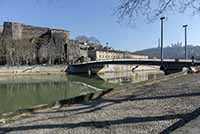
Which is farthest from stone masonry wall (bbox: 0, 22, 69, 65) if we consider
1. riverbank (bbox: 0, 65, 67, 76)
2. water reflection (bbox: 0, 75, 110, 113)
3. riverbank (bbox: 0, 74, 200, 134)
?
riverbank (bbox: 0, 74, 200, 134)

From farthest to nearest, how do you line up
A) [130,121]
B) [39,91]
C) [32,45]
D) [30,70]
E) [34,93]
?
1. [32,45]
2. [30,70]
3. [39,91]
4. [34,93]
5. [130,121]

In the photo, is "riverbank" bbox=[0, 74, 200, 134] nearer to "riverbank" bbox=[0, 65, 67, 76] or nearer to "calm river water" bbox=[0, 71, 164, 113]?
"calm river water" bbox=[0, 71, 164, 113]

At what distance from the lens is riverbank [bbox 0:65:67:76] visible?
79.6 m

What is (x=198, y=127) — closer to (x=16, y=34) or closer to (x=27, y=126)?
(x=27, y=126)

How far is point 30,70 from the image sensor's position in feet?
271

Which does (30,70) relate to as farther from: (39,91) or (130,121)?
(130,121)

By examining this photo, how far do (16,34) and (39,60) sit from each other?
17.4 metres

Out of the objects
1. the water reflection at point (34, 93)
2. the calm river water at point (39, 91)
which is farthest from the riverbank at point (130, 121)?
the water reflection at point (34, 93)

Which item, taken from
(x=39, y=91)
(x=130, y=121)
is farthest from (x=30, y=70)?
(x=130, y=121)

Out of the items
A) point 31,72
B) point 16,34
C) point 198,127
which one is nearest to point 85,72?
point 31,72

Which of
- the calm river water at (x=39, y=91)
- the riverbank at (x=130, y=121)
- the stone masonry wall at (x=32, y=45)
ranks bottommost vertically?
the calm river water at (x=39, y=91)

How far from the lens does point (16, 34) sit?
113 meters

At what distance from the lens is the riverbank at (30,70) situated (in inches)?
3132

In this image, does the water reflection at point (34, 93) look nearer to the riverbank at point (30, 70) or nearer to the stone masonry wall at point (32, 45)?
the riverbank at point (30, 70)
